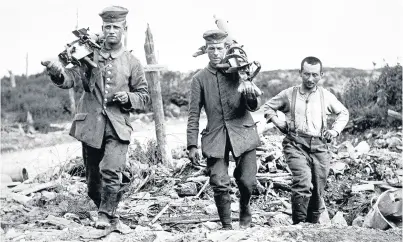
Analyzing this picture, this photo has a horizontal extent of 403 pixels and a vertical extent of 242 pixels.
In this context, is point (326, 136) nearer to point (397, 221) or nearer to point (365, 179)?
point (397, 221)

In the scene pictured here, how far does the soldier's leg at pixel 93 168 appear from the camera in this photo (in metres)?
5.48

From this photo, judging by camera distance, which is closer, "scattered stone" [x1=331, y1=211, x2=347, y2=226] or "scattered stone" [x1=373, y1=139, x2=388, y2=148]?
"scattered stone" [x1=331, y1=211, x2=347, y2=226]

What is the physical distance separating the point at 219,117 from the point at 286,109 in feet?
2.66

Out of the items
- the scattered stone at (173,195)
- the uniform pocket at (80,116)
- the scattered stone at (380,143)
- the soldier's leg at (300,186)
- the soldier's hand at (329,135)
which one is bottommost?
the scattered stone at (173,195)

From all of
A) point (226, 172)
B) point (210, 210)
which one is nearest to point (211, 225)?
point (210, 210)

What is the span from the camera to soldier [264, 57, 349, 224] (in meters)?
5.43

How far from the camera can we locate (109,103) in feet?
17.5

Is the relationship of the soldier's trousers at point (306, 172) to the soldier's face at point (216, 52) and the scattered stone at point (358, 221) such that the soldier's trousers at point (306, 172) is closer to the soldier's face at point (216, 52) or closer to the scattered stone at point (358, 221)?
the soldier's face at point (216, 52)

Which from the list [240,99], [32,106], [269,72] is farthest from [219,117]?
[269,72]

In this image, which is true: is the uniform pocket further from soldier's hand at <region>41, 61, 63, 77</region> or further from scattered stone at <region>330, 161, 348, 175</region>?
scattered stone at <region>330, 161, 348, 175</region>

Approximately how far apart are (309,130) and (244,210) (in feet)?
3.61

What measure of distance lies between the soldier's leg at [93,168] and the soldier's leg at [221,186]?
1.19 m

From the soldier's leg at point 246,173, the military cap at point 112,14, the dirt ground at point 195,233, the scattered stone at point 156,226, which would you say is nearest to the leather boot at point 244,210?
the soldier's leg at point 246,173

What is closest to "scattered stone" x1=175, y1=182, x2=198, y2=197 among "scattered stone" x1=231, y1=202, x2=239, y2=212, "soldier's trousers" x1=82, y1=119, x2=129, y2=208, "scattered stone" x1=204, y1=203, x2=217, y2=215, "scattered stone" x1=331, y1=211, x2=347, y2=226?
"scattered stone" x1=204, y1=203, x2=217, y2=215
